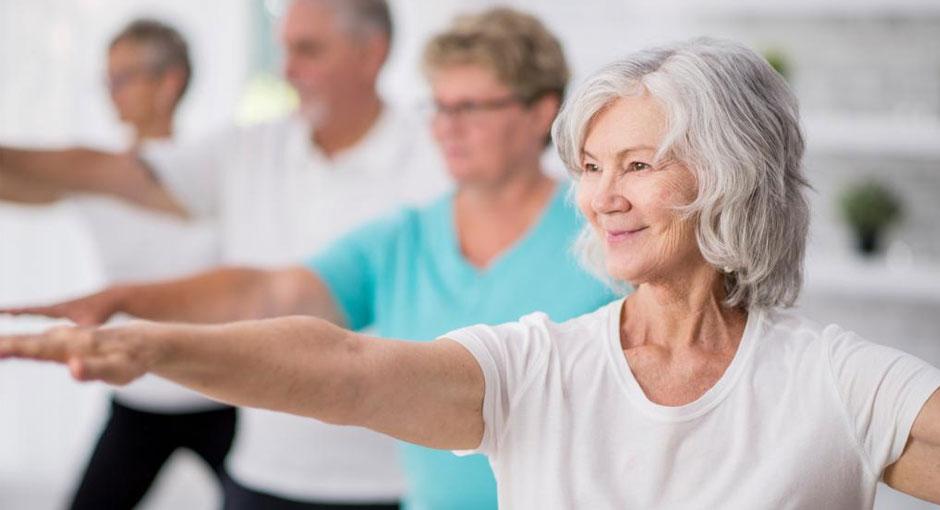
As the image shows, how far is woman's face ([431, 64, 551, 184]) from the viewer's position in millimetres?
1647

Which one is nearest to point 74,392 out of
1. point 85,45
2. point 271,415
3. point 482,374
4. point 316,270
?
point 85,45

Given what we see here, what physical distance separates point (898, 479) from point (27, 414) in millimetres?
3408

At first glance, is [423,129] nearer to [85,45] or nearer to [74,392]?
[85,45]

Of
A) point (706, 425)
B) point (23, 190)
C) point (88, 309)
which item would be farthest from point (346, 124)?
point (706, 425)

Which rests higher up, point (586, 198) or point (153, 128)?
point (586, 198)

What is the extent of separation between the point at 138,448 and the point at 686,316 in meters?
1.67

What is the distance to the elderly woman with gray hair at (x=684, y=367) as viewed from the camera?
39.8 inches

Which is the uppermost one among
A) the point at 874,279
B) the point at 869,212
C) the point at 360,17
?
the point at 360,17

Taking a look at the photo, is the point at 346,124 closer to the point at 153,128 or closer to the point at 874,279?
the point at 153,128

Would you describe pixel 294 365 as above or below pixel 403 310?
above

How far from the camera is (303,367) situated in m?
0.89

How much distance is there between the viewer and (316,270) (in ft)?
5.18

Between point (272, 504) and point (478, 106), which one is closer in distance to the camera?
point (478, 106)

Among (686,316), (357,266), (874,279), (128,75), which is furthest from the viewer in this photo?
(874,279)
